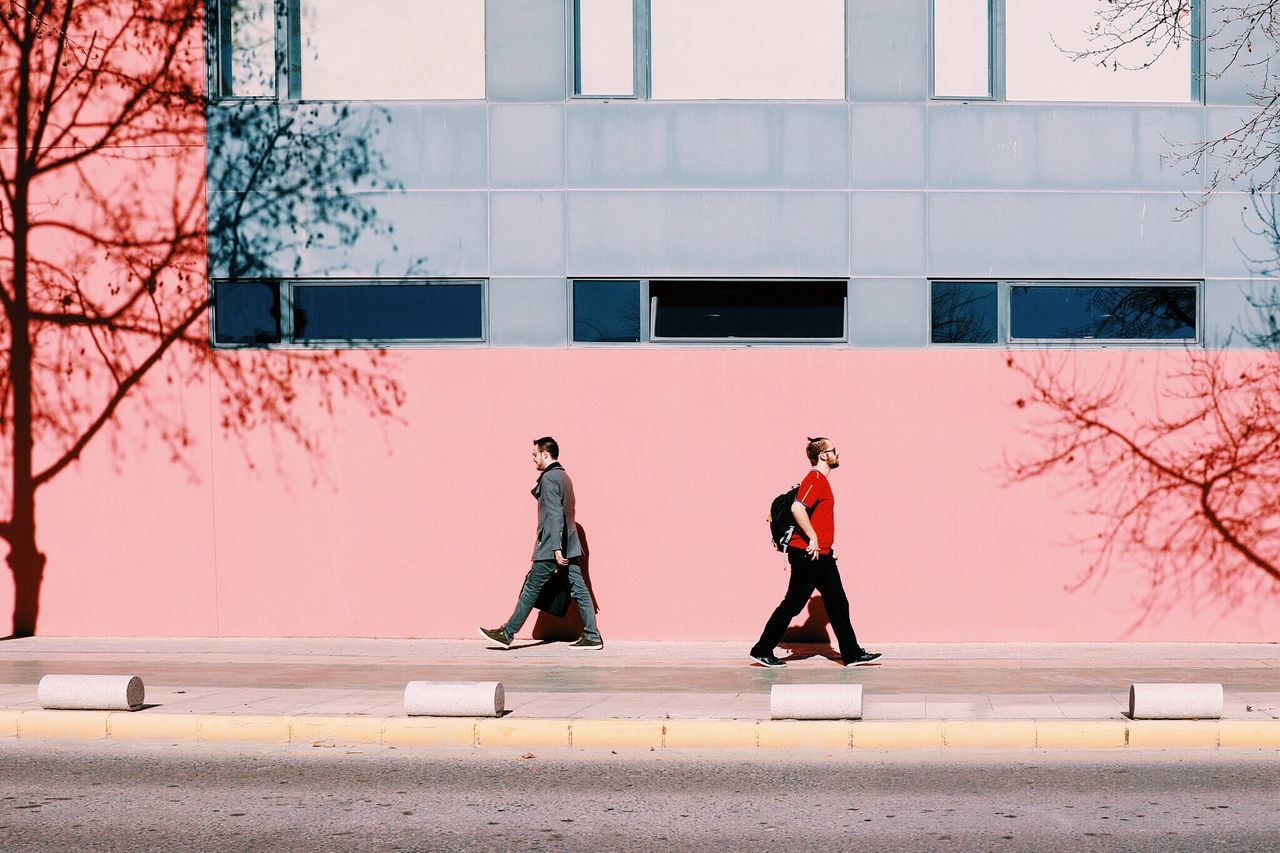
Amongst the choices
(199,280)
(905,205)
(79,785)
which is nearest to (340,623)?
(199,280)

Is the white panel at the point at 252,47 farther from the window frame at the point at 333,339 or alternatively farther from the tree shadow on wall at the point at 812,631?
the tree shadow on wall at the point at 812,631

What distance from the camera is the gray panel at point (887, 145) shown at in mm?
13203

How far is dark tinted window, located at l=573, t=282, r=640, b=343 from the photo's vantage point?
43.8 ft

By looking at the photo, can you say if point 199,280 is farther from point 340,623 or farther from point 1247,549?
point 1247,549

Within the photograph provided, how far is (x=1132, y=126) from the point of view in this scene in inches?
518

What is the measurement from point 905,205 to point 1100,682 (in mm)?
4836

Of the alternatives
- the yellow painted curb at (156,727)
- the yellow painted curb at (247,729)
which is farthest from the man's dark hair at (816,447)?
the yellow painted curb at (156,727)

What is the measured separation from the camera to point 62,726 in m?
9.20

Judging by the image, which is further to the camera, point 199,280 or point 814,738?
point 199,280

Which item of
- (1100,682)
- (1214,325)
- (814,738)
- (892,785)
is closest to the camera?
(892,785)

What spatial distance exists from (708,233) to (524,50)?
243 centimetres

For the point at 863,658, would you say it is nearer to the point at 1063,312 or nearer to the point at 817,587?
the point at 817,587

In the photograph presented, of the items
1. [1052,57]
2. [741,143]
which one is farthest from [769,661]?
[1052,57]

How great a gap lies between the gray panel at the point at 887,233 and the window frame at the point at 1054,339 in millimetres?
332
